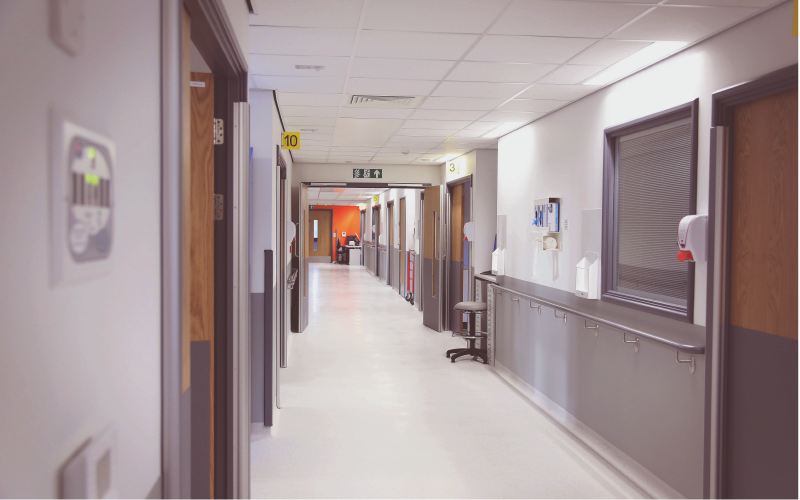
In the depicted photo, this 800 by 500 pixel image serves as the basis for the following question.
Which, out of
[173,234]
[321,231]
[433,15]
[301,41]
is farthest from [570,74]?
[321,231]

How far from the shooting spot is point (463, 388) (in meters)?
5.77

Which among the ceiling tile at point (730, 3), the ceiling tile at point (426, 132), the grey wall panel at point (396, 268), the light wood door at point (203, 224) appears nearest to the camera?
the light wood door at point (203, 224)

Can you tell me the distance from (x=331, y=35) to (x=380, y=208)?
14.6 metres

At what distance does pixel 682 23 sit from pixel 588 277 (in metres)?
1.99

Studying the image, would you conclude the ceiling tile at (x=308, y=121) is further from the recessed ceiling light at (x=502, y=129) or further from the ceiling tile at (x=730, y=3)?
the ceiling tile at (x=730, y=3)

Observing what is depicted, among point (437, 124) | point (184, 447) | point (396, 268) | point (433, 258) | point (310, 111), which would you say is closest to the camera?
point (184, 447)

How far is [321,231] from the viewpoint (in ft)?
88.1

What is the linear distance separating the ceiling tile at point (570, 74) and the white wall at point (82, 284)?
3142 mm

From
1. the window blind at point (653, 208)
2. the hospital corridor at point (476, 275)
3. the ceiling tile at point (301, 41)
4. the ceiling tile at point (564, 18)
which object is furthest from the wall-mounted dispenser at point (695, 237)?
the ceiling tile at point (301, 41)

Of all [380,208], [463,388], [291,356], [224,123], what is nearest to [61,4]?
[224,123]

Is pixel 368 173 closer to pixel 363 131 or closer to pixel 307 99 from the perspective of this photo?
pixel 363 131

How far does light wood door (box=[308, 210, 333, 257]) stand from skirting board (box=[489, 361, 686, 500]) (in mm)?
21360

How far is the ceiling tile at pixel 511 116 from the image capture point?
5426mm

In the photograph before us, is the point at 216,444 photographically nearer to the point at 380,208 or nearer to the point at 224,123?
the point at 224,123
